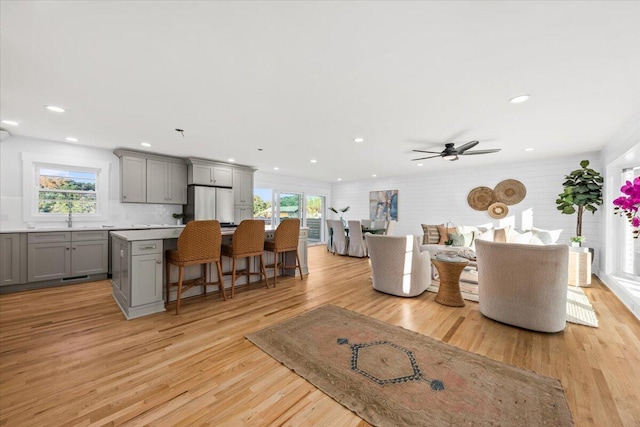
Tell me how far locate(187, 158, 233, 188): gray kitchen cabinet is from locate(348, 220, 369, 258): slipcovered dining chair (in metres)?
3.32

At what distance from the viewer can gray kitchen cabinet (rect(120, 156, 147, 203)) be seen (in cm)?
475

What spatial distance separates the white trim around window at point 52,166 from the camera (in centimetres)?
408

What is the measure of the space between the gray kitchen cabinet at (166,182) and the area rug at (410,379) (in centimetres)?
423

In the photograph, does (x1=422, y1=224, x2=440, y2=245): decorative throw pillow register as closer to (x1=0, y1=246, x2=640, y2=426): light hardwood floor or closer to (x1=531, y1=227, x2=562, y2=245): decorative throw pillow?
(x1=531, y1=227, x2=562, y2=245): decorative throw pillow

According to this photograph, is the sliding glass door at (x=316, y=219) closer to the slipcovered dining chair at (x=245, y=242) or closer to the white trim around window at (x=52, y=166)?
the slipcovered dining chair at (x=245, y=242)

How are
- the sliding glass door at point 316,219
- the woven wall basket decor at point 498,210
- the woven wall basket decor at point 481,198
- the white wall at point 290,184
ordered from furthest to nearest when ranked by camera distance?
the sliding glass door at point 316,219, the white wall at point 290,184, the woven wall basket decor at point 481,198, the woven wall basket decor at point 498,210

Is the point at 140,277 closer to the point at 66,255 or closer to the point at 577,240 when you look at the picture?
the point at 66,255

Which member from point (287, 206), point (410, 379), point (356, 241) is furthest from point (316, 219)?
point (410, 379)

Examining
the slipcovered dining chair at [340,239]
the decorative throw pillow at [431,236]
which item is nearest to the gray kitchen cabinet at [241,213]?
the slipcovered dining chair at [340,239]

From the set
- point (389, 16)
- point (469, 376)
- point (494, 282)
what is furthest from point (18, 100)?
point (494, 282)

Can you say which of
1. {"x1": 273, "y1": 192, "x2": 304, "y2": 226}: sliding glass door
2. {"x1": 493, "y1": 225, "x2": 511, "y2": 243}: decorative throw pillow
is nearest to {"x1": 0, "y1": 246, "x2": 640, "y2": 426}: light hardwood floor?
{"x1": 493, "y1": 225, "x2": 511, "y2": 243}: decorative throw pillow

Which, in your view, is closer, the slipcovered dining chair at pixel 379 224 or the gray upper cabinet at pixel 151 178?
the gray upper cabinet at pixel 151 178

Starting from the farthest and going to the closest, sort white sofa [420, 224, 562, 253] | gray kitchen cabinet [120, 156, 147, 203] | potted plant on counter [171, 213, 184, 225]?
potted plant on counter [171, 213, 184, 225]
gray kitchen cabinet [120, 156, 147, 203]
white sofa [420, 224, 562, 253]

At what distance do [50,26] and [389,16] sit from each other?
2174 mm
